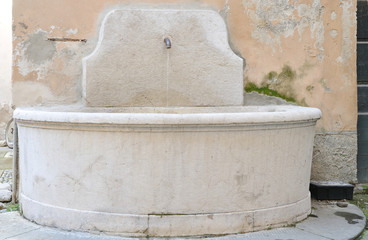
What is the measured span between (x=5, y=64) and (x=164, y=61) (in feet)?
19.5

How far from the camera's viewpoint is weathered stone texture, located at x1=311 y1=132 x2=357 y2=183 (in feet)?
15.1

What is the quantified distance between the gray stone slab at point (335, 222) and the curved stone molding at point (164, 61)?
133 centimetres

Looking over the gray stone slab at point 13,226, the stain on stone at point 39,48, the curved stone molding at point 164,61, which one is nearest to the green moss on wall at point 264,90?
the curved stone molding at point 164,61

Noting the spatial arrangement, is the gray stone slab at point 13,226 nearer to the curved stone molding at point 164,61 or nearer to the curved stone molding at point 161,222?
the curved stone molding at point 161,222

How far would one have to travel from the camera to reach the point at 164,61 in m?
4.44

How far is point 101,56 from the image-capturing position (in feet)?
14.0

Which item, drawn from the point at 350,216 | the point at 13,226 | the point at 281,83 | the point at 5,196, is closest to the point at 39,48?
the point at 5,196

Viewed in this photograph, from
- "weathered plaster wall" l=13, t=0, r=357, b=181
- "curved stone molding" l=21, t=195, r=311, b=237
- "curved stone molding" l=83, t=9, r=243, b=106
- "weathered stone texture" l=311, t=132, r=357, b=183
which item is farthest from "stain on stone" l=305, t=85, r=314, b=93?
"curved stone molding" l=21, t=195, r=311, b=237

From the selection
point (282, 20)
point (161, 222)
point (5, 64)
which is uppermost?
point (282, 20)

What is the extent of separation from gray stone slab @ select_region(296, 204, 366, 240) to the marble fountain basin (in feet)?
1.10

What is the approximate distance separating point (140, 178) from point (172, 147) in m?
0.29

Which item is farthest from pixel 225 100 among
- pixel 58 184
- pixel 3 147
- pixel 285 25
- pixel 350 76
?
pixel 3 147

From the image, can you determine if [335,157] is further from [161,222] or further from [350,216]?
[161,222]

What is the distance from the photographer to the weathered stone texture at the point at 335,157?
4590 mm
